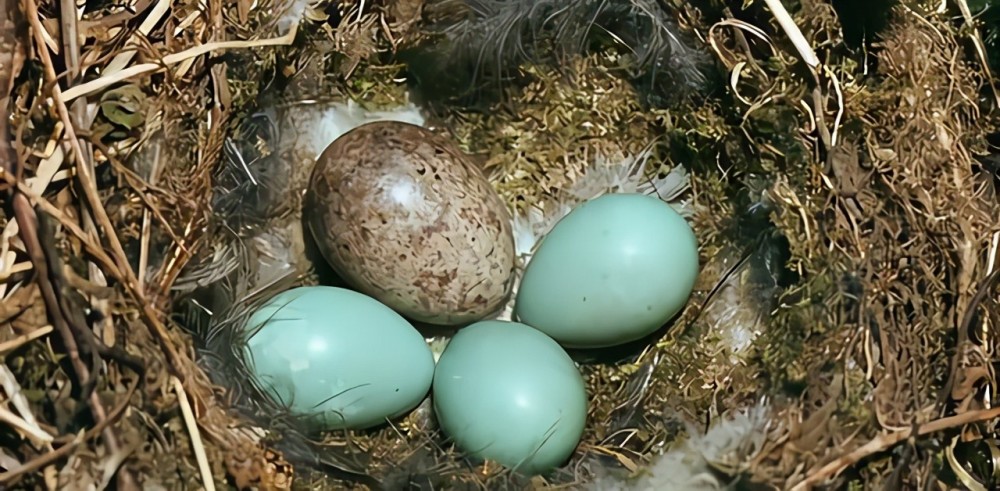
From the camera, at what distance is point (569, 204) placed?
1097 millimetres

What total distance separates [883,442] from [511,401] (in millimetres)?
355

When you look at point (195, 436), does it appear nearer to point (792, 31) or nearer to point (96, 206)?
point (96, 206)

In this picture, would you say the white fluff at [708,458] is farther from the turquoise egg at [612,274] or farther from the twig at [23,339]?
the twig at [23,339]

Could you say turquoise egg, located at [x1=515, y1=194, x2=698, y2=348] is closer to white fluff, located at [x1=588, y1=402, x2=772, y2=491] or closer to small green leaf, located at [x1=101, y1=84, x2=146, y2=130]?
white fluff, located at [x1=588, y1=402, x2=772, y2=491]

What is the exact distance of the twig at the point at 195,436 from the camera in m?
0.76

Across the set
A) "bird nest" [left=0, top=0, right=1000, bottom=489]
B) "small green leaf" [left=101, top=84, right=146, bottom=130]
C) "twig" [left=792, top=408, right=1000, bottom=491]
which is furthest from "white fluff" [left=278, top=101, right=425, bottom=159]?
"twig" [left=792, top=408, right=1000, bottom=491]

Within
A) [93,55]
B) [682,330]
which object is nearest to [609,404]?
[682,330]

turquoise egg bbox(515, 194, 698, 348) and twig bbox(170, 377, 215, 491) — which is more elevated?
twig bbox(170, 377, 215, 491)

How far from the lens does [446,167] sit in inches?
37.8

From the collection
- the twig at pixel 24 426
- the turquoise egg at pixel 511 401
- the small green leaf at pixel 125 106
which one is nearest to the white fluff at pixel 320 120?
the small green leaf at pixel 125 106

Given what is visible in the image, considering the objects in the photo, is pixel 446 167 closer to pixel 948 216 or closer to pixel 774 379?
pixel 774 379

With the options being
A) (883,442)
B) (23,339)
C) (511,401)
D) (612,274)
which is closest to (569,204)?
(612,274)

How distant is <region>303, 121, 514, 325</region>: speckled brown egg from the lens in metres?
0.93

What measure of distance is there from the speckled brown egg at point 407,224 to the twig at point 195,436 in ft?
0.77
